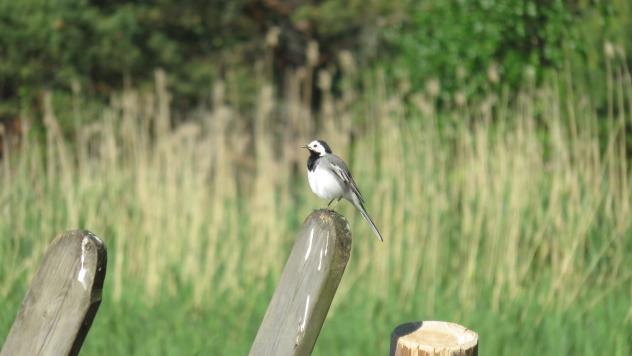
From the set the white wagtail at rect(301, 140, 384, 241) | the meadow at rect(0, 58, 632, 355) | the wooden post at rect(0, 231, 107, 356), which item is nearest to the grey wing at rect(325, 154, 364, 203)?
the white wagtail at rect(301, 140, 384, 241)

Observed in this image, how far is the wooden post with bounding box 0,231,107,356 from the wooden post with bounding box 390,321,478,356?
25.5 inches

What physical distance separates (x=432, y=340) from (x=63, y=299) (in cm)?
77

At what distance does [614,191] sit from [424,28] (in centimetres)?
299

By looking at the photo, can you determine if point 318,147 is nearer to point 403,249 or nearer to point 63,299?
point 63,299

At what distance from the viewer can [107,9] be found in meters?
9.17

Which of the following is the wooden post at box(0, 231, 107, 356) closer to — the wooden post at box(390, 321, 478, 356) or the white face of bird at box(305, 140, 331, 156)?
the wooden post at box(390, 321, 478, 356)

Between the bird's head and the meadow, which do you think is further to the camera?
the meadow

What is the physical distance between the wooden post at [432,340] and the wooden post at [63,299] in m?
0.65

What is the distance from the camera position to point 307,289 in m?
1.77

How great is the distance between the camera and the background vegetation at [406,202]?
14.3ft

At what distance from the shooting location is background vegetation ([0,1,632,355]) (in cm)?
435

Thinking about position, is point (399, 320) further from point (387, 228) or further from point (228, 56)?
point (228, 56)

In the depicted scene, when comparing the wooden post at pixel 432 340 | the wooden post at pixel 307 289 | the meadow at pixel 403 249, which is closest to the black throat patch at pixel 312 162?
the meadow at pixel 403 249

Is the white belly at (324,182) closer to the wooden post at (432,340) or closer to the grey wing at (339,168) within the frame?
the grey wing at (339,168)
